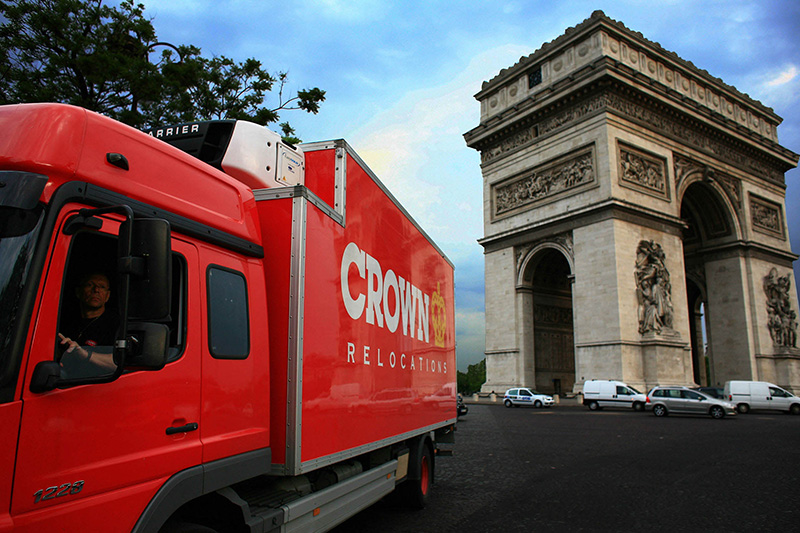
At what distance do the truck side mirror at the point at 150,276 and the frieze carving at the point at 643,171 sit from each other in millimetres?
30783

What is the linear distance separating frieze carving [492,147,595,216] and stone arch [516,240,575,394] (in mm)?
3077

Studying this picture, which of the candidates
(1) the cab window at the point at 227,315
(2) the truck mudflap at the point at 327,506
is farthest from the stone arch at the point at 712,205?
(1) the cab window at the point at 227,315

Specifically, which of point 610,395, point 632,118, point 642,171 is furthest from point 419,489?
point 632,118

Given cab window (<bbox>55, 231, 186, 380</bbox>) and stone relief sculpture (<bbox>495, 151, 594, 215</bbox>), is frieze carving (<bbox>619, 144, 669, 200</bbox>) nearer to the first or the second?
stone relief sculpture (<bbox>495, 151, 594, 215</bbox>)

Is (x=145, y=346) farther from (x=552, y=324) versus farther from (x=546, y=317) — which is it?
(x=552, y=324)

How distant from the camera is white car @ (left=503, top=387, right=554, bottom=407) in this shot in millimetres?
29656

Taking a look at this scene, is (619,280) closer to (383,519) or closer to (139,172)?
(383,519)

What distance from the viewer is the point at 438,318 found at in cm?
834

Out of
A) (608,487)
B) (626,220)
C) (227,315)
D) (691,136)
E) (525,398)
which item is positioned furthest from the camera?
(691,136)

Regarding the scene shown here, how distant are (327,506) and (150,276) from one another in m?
2.54

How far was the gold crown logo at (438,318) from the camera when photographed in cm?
802

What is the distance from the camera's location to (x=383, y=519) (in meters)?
6.55

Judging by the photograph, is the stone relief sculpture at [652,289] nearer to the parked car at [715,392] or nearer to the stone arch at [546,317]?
the stone arch at [546,317]

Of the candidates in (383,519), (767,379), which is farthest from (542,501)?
(767,379)
